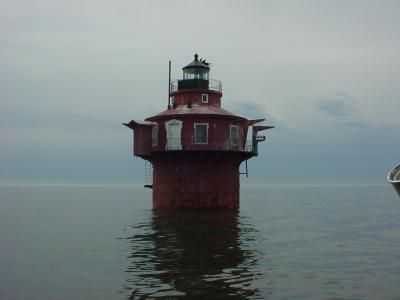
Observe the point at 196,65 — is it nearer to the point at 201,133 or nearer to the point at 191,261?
the point at 201,133

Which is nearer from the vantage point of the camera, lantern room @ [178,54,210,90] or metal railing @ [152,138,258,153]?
metal railing @ [152,138,258,153]

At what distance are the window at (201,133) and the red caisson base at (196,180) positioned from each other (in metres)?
1.38

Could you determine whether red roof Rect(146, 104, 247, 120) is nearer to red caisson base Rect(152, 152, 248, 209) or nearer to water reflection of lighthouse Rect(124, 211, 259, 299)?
red caisson base Rect(152, 152, 248, 209)

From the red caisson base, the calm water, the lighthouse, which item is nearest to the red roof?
the lighthouse

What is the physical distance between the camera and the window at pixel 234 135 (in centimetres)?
4116

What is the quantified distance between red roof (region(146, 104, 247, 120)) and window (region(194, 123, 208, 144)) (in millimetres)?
1010

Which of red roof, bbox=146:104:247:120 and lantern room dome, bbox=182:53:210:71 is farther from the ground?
lantern room dome, bbox=182:53:210:71

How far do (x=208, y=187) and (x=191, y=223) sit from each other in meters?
6.14

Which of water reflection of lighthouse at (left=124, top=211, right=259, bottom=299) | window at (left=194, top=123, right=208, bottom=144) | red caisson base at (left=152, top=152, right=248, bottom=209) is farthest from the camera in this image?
window at (left=194, top=123, right=208, bottom=144)

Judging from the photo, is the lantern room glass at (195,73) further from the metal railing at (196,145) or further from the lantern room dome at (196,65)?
the metal railing at (196,145)

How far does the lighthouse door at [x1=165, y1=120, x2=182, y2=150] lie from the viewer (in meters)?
40.2

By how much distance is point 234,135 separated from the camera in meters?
41.4

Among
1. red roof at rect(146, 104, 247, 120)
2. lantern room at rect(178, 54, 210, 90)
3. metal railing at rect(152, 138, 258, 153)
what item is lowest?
metal railing at rect(152, 138, 258, 153)

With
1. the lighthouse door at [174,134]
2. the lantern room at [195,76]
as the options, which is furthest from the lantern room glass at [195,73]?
the lighthouse door at [174,134]
